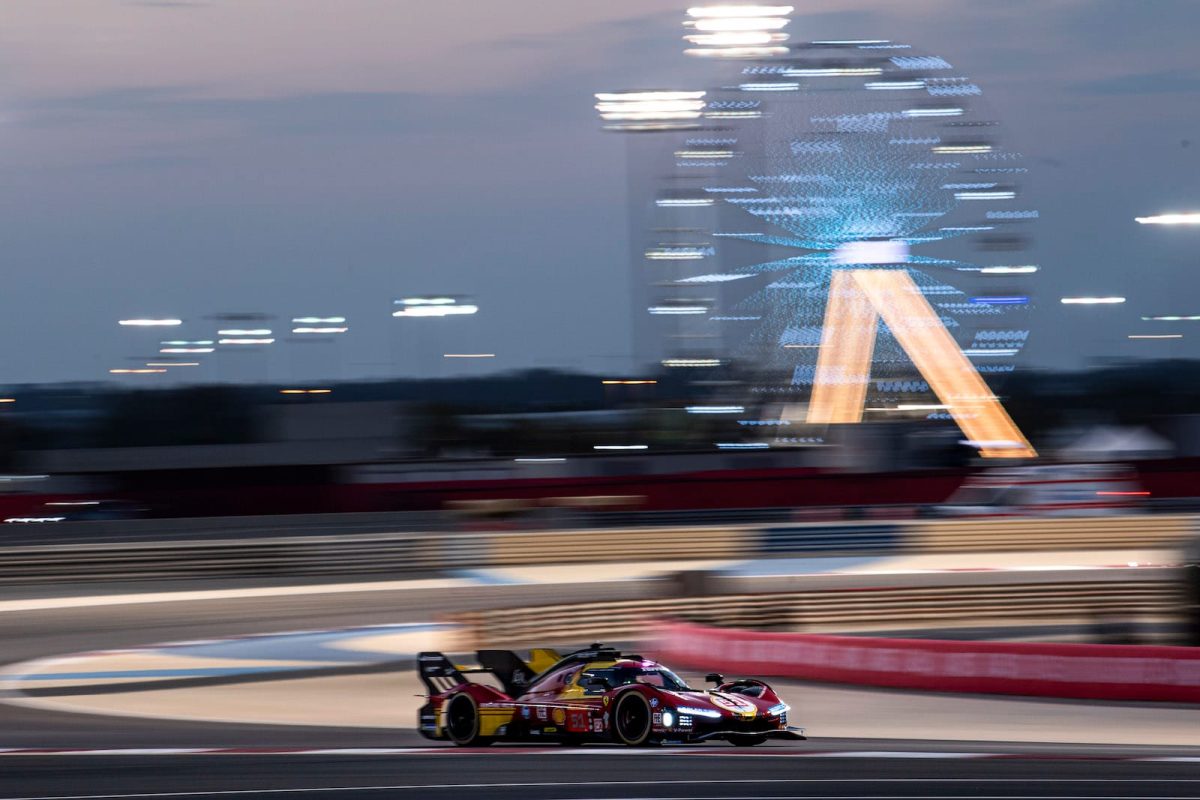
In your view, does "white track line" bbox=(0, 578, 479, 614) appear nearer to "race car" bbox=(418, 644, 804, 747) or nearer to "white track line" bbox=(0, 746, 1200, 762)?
"white track line" bbox=(0, 746, 1200, 762)

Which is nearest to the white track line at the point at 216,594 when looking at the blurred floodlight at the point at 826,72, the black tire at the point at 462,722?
the black tire at the point at 462,722

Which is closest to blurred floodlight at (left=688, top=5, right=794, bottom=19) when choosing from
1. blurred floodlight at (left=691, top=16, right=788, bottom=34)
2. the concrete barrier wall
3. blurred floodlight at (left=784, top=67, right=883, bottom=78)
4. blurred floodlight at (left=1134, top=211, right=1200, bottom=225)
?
blurred floodlight at (left=691, top=16, right=788, bottom=34)

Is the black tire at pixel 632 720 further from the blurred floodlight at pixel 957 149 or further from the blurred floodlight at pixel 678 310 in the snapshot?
the blurred floodlight at pixel 678 310

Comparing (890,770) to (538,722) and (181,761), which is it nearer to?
(538,722)

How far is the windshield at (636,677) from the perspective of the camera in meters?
10.0

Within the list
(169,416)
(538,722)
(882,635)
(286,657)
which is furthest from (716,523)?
(169,416)

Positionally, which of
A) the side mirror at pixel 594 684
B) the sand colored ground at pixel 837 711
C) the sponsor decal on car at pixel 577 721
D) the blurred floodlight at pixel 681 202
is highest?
the blurred floodlight at pixel 681 202

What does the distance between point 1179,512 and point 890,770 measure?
29968 millimetres

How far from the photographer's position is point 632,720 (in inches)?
400

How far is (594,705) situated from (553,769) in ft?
2.60

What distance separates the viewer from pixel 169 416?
89250 millimetres

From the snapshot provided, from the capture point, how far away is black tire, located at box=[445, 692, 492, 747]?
35.2ft

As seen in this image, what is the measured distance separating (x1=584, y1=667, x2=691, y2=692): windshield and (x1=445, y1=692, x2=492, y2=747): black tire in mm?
1089

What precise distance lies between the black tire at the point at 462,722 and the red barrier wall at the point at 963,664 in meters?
5.30
